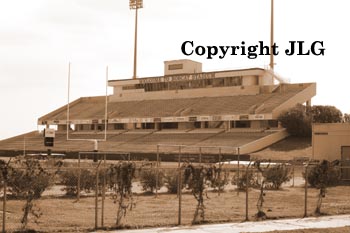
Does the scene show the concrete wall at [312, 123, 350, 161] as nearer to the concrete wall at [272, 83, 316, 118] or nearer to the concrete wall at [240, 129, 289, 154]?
the concrete wall at [240, 129, 289, 154]

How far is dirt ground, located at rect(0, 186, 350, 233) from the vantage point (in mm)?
14180

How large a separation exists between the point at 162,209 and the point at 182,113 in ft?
191

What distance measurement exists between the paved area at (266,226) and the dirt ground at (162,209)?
0.73 m

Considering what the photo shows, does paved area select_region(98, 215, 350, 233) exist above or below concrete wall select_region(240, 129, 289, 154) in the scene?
below

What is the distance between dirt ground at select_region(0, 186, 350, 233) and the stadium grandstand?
32.1 metres

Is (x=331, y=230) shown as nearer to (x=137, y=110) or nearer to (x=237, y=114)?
(x=237, y=114)

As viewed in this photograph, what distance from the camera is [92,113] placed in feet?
292

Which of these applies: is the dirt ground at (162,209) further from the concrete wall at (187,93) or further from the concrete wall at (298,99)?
the concrete wall at (187,93)

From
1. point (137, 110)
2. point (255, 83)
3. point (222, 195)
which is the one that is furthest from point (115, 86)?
point (222, 195)

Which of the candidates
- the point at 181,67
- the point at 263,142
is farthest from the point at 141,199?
the point at 181,67

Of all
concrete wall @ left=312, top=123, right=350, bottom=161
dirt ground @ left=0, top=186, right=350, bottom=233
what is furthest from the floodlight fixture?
dirt ground @ left=0, top=186, right=350, bottom=233

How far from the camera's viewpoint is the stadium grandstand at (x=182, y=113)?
66375 mm

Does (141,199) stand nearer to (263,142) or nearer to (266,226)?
(266,226)

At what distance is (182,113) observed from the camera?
250 ft
